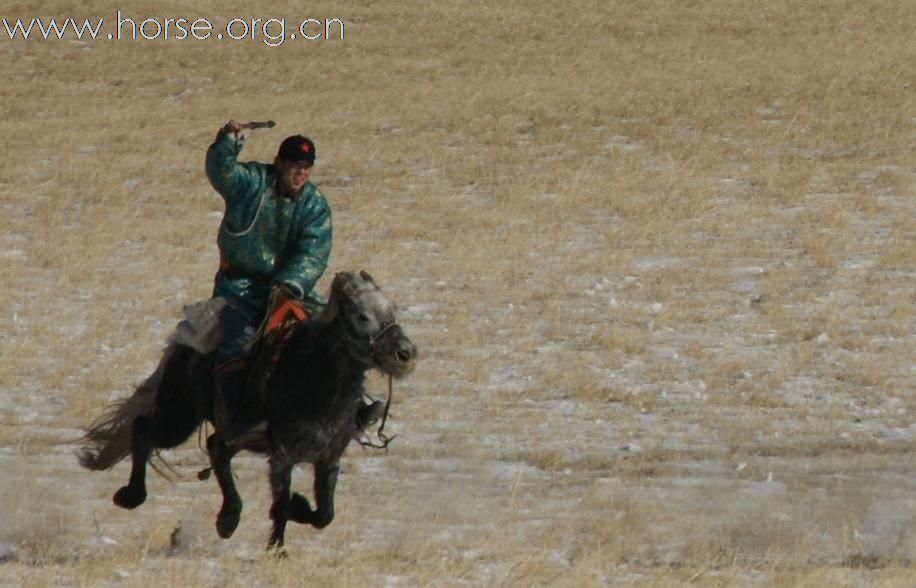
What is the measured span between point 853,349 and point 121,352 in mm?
6189

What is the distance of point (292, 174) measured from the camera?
26.1 ft

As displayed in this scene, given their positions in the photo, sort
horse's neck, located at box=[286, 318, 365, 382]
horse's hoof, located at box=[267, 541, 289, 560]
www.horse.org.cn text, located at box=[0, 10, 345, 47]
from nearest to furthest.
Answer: horse's neck, located at box=[286, 318, 365, 382] < horse's hoof, located at box=[267, 541, 289, 560] < www.horse.org.cn text, located at box=[0, 10, 345, 47]

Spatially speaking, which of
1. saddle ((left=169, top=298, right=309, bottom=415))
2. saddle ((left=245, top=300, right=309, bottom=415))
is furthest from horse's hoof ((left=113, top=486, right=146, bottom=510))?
saddle ((left=245, top=300, right=309, bottom=415))

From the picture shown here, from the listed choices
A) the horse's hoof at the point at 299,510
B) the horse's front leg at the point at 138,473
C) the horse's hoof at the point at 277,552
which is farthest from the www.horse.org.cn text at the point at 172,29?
the horse's hoof at the point at 277,552

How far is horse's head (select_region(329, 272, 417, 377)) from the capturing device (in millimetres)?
7234

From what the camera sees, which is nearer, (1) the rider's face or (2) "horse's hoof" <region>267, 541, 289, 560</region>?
(2) "horse's hoof" <region>267, 541, 289, 560</region>

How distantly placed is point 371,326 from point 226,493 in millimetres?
1271

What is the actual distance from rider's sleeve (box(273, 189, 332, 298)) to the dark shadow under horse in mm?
269

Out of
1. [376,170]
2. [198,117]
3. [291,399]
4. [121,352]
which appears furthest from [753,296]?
[198,117]

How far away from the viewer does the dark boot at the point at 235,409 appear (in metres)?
7.87

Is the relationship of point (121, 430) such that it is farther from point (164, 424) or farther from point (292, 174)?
point (292, 174)

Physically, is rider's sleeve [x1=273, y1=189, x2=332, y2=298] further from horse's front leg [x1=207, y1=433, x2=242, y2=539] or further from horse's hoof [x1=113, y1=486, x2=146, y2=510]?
horse's hoof [x1=113, y1=486, x2=146, y2=510]

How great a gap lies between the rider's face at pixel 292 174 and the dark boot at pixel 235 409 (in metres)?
0.83

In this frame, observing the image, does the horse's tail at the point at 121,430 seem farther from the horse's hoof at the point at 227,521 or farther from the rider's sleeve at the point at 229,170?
the rider's sleeve at the point at 229,170
